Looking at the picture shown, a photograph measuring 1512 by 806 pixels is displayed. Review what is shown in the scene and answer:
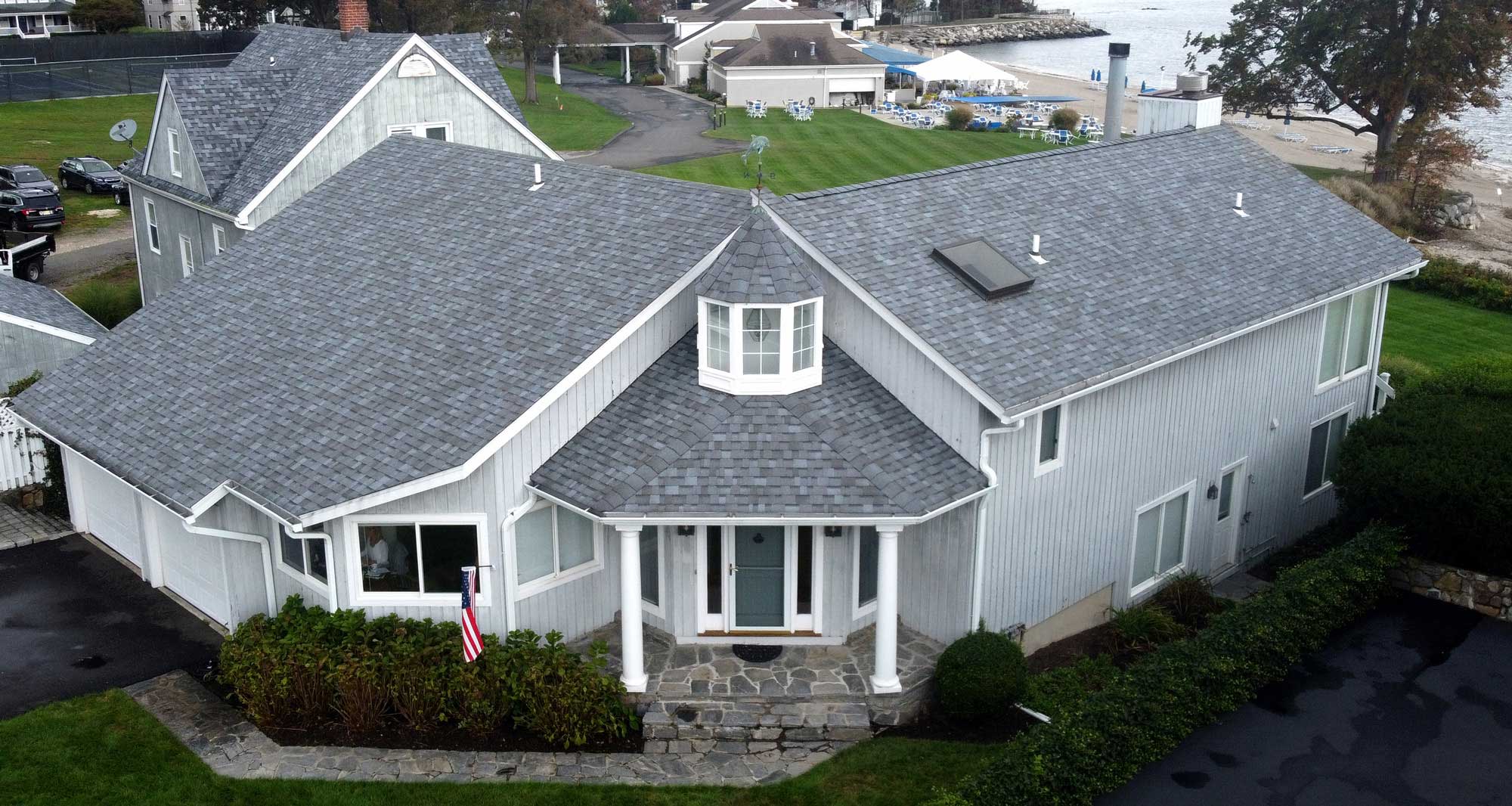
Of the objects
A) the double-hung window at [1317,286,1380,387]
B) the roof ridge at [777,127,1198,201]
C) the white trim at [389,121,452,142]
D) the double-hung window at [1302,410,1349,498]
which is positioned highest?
the roof ridge at [777,127,1198,201]

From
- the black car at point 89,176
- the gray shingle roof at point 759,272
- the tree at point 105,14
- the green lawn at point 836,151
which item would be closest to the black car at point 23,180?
the black car at point 89,176

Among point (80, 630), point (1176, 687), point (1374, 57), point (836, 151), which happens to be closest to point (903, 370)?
point (1176, 687)

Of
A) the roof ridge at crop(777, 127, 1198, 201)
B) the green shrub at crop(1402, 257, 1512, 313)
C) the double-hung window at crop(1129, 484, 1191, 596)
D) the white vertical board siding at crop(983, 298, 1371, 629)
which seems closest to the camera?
the white vertical board siding at crop(983, 298, 1371, 629)

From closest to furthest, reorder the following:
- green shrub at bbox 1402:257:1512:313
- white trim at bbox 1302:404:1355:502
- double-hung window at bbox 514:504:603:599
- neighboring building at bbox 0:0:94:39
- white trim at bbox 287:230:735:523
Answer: white trim at bbox 287:230:735:523
double-hung window at bbox 514:504:603:599
white trim at bbox 1302:404:1355:502
green shrub at bbox 1402:257:1512:313
neighboring building at bbox 0:0:94:39

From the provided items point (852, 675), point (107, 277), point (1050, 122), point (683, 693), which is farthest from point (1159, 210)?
point (1050, 122)

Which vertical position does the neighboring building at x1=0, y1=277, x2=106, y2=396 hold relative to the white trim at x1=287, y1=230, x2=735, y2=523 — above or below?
below

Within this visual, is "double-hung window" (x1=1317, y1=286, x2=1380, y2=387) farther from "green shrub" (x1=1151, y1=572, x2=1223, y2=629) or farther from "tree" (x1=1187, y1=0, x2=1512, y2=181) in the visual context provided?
"tree" (x1=1187, y1=0, x2=1512, y2=181)

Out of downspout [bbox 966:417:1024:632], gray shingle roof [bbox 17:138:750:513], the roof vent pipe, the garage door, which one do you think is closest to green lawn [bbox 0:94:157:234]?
the garage door
